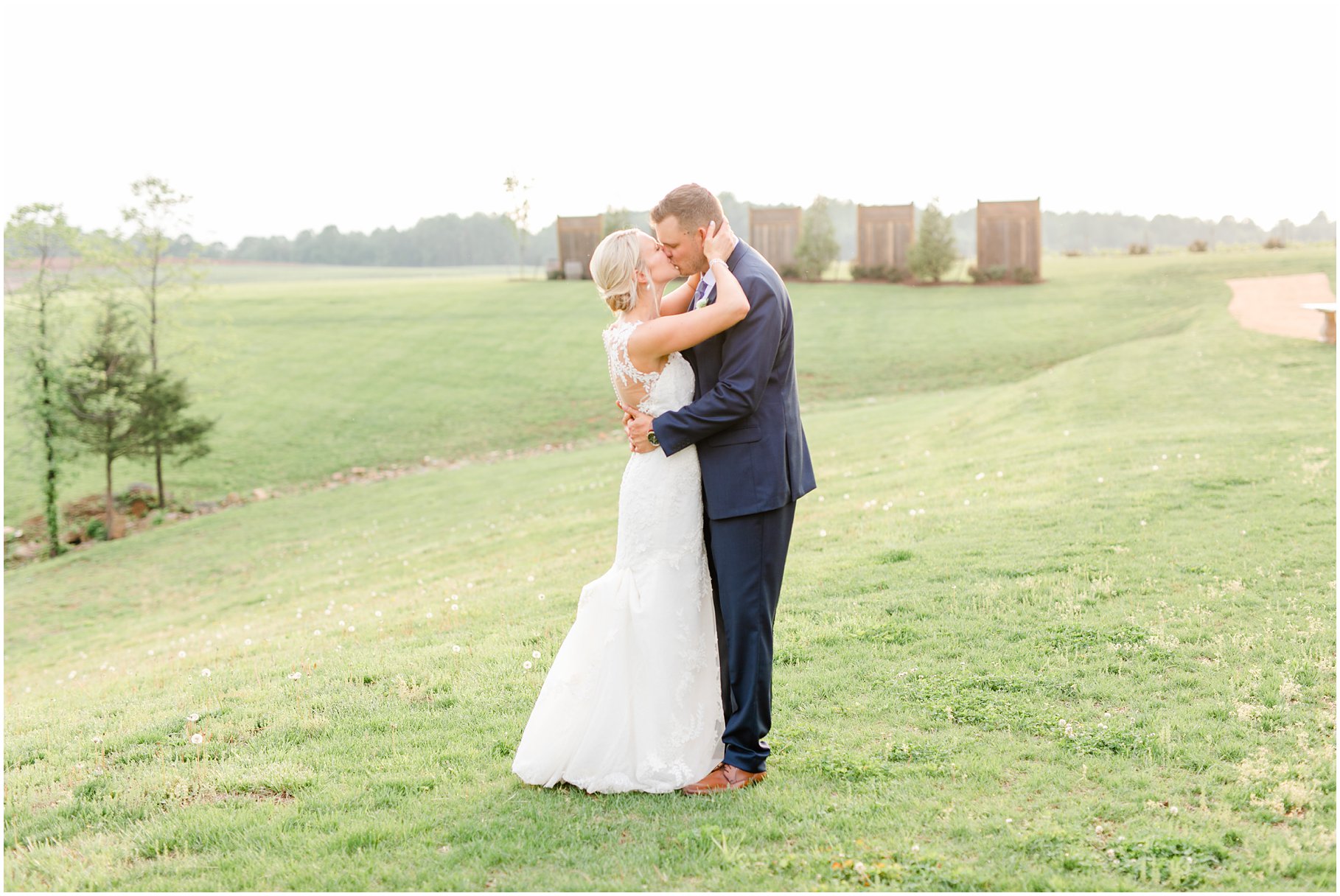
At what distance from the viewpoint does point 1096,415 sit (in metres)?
16.1

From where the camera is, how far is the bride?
4707mm

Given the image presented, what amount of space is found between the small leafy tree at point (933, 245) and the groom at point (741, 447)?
42.4 meters

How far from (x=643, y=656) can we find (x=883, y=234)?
1807 inches

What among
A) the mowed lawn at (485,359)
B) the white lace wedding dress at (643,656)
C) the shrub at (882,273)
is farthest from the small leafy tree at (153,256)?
the shrub at (882,273)

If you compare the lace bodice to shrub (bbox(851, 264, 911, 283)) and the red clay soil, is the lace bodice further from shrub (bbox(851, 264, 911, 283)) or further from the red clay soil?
shrub (bbox(851, 264, 911, 283))

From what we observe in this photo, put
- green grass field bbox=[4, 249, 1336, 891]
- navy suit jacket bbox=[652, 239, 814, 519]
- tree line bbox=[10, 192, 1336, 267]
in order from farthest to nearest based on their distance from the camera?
tree line bbox=[10, 192, 1336, 267] → navy suit jacket bbox=[652, 239, 814, 519] → green grass field bbox=[4, 249, 1336, 891]

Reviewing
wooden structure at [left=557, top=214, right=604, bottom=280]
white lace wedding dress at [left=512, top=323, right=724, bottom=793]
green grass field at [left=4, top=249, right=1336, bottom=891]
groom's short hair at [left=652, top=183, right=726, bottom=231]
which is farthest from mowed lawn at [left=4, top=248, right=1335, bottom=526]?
groom's short hair at [left=652, top=183, right=726, bottom=231]

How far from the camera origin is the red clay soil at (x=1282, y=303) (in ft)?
73.3

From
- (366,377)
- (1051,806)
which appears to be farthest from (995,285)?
(1051,806)

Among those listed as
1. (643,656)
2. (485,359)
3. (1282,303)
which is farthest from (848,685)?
(485,359)

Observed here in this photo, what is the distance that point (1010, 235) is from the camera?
45344mm

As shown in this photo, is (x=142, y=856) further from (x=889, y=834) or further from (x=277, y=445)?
(x=277, y=445)

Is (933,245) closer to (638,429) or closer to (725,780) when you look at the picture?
(638,429)

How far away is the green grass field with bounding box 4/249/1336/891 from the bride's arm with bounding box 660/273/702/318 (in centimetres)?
238
